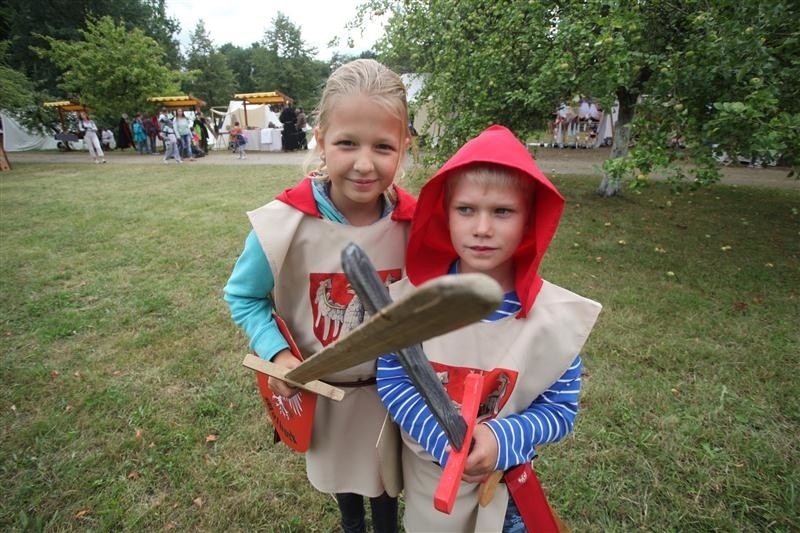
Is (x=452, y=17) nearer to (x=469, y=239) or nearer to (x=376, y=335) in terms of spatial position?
(x=469, y=239)

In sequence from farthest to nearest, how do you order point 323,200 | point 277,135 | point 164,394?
point 277,135, point 164,394, point 323,200

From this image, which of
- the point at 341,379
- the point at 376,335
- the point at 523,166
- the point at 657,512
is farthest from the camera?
the point at 657,512

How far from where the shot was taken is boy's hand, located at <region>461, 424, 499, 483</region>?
3.93ft

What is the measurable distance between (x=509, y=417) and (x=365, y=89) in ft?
3.79

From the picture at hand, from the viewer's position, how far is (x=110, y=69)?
2158 centimetres

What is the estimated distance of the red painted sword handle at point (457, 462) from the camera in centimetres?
86

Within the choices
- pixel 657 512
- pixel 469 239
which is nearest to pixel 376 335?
pixel 469 239

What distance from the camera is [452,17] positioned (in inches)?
272

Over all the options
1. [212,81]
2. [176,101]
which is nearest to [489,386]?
[176,101]

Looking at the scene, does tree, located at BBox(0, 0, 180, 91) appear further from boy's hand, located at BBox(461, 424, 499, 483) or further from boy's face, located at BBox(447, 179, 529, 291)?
boy's hand, located at BBox(461, 424, 499, 483)

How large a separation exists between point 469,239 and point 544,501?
89cm

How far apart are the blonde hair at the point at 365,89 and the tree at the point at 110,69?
82.5 feet

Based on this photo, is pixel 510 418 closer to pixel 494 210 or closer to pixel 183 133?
pixel 494 210

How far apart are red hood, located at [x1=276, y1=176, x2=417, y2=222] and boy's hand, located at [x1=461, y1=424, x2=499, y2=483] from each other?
0.80 meters
